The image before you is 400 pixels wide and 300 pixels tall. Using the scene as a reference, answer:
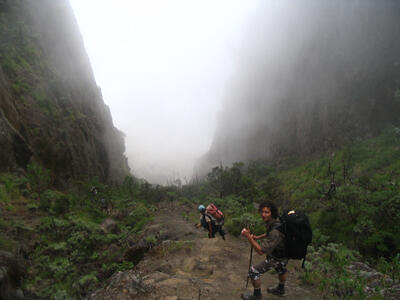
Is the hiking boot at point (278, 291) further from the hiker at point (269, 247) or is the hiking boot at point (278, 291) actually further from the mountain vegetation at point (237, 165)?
the mountain vegetation at point (237, 165)

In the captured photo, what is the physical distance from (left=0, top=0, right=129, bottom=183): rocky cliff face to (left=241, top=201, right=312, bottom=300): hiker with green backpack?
37.7ft

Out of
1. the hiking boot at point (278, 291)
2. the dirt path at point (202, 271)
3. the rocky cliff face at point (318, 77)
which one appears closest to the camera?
the hiking boot at point (278, 291)

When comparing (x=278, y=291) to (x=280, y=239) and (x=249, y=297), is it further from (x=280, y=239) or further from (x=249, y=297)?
(x=280, y=239)

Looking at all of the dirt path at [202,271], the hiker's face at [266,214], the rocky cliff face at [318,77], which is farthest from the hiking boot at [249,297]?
the rocky cliff face at [318,77]

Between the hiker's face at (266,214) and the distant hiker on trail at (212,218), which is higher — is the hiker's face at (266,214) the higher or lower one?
the higher one

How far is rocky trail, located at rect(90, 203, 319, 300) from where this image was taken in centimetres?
382

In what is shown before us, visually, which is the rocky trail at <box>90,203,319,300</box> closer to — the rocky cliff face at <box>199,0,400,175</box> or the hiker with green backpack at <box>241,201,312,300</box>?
the hiker with green backpack at <box>241,201,312,300</box>

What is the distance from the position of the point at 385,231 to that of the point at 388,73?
39.2 meters

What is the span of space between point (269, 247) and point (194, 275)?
2912 millimetres

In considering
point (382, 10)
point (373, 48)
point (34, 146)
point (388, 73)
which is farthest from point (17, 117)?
point (382, 10)

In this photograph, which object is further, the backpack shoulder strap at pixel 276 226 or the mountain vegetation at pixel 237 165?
the mountain vegetation at pixel 237 165

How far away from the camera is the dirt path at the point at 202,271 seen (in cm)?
396

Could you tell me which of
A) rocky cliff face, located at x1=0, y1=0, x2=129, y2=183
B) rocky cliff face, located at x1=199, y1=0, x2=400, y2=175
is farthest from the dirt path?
rocky cliff face, located at x1=199, y1=0, x2=400, y2=175

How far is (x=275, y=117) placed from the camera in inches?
2355
